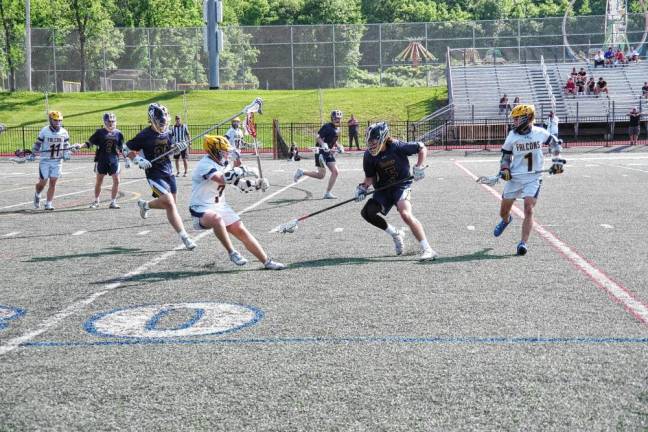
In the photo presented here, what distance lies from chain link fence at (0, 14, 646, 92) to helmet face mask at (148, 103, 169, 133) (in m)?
45.8

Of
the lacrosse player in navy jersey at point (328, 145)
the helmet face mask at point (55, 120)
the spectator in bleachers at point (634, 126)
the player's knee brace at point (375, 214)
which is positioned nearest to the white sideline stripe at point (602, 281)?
the player's knee brace at point (375, 214)

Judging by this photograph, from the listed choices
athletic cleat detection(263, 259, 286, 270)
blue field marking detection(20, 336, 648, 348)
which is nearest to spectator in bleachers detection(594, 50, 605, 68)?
athletic cleat detection(263, 259, 286, 270)

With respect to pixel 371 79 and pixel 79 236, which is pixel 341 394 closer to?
pixel 79 236

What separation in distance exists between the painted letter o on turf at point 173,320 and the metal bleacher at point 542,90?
116 feet

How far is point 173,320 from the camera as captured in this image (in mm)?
6477

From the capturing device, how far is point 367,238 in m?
11.1

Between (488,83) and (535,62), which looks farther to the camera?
(535,62)

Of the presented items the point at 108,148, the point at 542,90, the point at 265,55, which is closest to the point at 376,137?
the point at 108,148

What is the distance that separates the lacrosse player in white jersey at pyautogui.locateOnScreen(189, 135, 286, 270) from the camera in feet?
28.5

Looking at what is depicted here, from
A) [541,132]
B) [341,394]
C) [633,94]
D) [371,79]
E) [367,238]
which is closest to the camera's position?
[341,394]

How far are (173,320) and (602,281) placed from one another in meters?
3.98

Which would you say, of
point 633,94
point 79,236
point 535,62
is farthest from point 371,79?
point 79,236

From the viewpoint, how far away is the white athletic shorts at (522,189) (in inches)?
392

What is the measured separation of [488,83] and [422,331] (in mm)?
42385
